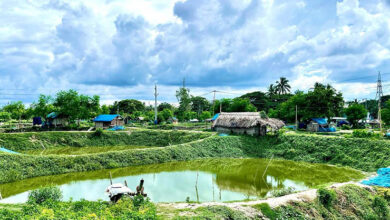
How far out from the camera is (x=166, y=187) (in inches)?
669

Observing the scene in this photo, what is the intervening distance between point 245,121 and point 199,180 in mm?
15103

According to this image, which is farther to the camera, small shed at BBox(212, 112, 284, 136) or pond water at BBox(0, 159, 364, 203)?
small shed at BBox(212, 112, 284, 136)

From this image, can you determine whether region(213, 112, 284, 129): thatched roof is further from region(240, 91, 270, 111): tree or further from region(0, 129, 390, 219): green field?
region(240, 91, 270, 111): tree

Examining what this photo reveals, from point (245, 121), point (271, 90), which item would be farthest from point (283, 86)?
point (245, 121)

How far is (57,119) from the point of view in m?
44.9

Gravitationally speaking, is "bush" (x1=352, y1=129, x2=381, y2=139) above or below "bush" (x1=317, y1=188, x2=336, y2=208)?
above

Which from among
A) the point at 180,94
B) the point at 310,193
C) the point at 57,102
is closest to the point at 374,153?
the point at 310,193

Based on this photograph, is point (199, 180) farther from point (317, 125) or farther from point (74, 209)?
point (317, 125)

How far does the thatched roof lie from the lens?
31.1 m

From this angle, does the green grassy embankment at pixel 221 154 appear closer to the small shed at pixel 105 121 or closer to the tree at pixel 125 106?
the small shed at pixel 105 121

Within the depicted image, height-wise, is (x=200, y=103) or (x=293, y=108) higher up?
(x=200, y=103)

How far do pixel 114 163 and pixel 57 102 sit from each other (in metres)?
25.5

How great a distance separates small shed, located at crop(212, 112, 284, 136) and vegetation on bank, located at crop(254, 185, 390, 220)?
16.1 meters

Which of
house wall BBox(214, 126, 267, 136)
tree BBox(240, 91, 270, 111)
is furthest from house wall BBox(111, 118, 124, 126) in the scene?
tree BBox(240, 91, 270, 111)
